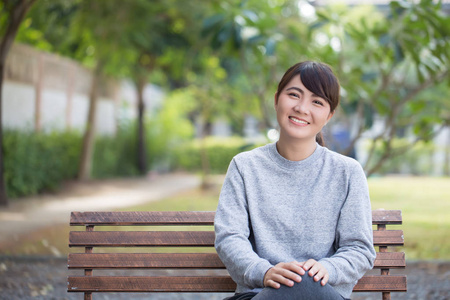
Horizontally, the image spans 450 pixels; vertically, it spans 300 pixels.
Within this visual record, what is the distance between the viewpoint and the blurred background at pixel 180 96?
18.0 feet

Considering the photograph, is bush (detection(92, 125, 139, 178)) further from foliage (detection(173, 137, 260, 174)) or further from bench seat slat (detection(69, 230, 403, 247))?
bench seat slat (detection(69, 230, 403, 247))

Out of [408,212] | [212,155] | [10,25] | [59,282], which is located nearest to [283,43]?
[59,282]

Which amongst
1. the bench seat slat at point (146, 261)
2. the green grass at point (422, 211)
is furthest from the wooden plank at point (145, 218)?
the green grass at point (422, 211)

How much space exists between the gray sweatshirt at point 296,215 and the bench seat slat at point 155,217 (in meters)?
0.31

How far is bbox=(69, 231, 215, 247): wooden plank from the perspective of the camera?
2580 millimetres

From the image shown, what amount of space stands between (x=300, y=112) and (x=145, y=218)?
0.91 meters

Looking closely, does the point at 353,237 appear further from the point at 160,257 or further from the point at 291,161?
the point at 160,257

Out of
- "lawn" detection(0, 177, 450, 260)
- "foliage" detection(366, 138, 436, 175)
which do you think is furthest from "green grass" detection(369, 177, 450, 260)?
"foliage" detection(366, 138, 436, 175)

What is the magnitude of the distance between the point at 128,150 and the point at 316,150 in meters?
14.5

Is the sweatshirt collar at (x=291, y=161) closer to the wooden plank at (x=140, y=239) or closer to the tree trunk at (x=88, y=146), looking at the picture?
the wooden plank at (x=140, y=239)

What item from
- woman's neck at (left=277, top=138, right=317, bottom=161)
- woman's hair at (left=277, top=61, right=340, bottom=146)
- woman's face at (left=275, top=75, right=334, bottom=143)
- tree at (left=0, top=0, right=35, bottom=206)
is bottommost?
woman's neck at (left=277, top=138, right=317, bottom=161)

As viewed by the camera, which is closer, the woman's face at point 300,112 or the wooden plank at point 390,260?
the woman's face at point 300,112

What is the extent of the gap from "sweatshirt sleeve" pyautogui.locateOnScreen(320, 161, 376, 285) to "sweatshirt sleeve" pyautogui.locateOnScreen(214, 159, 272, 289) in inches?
10.7

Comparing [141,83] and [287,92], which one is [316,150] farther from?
[141,83]
